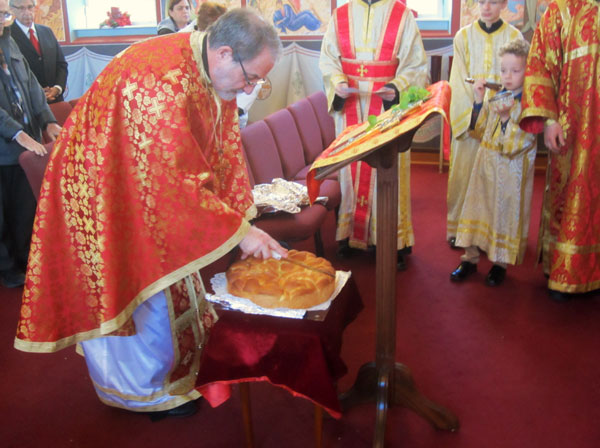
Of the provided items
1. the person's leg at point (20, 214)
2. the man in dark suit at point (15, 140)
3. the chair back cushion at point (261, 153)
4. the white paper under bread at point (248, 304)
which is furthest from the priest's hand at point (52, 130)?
the white paper under bread at point (248, 304)

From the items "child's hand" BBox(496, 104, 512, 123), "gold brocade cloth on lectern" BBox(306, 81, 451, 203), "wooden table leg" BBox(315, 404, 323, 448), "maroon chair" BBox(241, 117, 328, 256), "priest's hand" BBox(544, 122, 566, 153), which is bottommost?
"wooden table leg" BBox(315, 404, 323, 448)

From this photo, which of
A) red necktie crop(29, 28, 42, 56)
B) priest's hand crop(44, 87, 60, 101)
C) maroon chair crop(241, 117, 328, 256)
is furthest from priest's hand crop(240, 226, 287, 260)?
red necktie crop(29, 28, 42, 56)

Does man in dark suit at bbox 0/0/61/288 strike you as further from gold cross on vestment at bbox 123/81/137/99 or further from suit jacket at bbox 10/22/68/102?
gold cross on vestment at bbox 123/81/137/99

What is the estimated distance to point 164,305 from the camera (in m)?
2.52

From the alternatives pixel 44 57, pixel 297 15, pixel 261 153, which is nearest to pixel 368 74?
pixel 261 153

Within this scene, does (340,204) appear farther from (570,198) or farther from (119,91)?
(119,91)

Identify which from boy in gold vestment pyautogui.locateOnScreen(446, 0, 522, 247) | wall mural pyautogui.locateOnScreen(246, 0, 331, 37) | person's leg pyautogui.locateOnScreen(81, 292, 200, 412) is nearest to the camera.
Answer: person's leg pyautogui.locateOnScreen(81, 292, 200, 412)

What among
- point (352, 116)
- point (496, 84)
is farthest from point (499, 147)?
point (352, 116)

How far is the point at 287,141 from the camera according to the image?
488 cm

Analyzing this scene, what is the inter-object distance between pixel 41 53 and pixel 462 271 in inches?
160

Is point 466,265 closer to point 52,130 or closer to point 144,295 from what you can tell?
point 144,295

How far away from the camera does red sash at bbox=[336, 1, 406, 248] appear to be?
13.7ft

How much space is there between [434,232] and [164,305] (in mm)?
2996

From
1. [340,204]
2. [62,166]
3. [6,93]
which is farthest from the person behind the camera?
[340,204]
